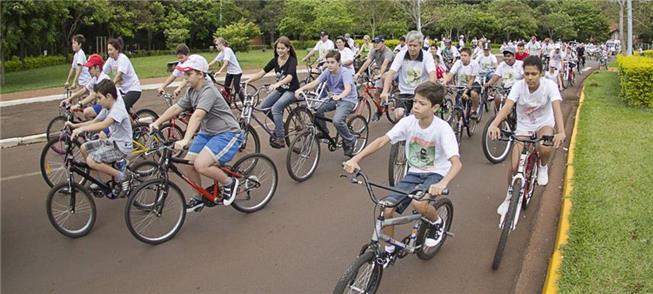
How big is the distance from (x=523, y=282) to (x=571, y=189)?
2.76 m

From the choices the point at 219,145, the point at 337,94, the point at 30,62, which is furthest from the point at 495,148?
the point at 30,62

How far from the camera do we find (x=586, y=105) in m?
14.2

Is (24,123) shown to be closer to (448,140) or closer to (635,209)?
(448,140)

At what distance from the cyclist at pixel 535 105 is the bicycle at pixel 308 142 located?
279cm

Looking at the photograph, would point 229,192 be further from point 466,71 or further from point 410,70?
point 466,71

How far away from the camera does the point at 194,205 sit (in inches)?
235

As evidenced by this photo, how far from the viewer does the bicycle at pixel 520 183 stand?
4906 millimetres

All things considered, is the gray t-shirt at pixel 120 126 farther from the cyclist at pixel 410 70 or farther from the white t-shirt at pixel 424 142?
the cyclist at pixel 410 70

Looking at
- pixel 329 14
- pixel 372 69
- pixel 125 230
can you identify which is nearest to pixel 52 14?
pixel 372 69

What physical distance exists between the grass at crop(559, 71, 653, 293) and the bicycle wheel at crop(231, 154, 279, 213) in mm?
3374

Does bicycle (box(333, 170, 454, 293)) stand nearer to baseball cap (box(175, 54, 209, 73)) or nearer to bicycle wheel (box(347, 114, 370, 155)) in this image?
baseball cap (box(175, 54, 209, 73))

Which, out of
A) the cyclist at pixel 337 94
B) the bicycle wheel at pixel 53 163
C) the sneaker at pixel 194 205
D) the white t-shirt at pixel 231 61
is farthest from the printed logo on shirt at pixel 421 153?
the white t-shirt at pixel 231 61

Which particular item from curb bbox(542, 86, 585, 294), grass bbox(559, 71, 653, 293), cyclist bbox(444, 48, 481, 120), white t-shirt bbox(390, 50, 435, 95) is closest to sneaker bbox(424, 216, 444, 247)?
curb bbox(542, 86, 585, 294)

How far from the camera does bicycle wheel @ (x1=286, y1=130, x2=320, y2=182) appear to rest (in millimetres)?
7570
